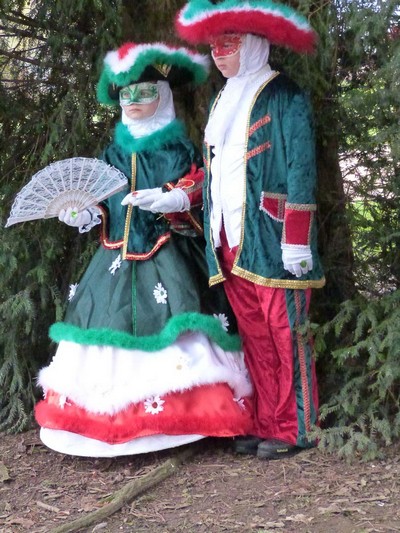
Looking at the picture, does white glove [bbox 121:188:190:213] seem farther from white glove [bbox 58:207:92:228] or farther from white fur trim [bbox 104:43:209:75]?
white fur trim [bbox 104:43:209:75]

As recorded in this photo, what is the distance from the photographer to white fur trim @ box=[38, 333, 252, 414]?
3.77m

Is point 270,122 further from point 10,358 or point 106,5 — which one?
point 10,358

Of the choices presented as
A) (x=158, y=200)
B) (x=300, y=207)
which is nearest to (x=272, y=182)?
(x=300, y=207)

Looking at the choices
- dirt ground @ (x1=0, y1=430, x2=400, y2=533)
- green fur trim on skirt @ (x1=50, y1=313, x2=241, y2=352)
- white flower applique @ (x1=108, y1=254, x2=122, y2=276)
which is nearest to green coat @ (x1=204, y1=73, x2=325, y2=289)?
green fur trim on skirt @ (x1=50, y1=313, x2=241, y2=352)

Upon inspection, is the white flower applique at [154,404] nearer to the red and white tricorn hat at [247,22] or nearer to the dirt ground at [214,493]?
the dirt ground at [214,493]

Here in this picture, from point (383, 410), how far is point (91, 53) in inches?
99.0

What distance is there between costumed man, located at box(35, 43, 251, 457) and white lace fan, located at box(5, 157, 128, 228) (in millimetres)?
87

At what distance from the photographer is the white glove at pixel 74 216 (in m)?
3.97

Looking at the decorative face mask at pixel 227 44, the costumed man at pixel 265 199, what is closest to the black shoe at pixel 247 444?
the costumed man at pixel 265 199

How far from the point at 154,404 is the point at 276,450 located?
0.64 metres

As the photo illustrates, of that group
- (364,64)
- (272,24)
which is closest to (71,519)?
(272,24)

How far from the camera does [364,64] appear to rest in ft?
13.5

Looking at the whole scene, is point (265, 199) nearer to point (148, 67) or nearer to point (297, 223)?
point (297, 223)

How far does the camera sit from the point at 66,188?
392 cm
